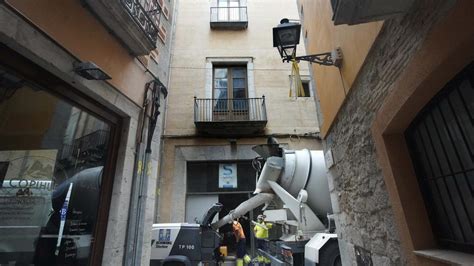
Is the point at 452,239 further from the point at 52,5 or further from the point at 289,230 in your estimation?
the point at 289,230

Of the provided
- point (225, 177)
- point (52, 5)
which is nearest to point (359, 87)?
point (52, 5)

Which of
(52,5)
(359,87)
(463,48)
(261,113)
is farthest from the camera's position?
(261,113)

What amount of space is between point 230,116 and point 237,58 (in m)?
2.58

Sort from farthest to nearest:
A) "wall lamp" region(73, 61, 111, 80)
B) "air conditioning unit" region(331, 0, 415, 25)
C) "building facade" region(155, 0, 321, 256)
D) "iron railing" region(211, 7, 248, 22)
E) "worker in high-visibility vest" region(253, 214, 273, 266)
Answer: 1. "iron railing" region(211, 7, 248, 22)
2. "building facade" region(155, 0, 321, 256)
3. "worker in high-visibility vest" region(253, 214, 273, 266)
4. "wall lamp" region(73, 61, 111, 80)
5. "air conditioning unit" region(331, 0, 415, 25)

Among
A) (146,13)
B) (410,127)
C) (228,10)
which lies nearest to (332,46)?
(410,127)

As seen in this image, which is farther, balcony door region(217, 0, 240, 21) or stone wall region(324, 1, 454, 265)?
balcony door region(217, 0, 240, 21)

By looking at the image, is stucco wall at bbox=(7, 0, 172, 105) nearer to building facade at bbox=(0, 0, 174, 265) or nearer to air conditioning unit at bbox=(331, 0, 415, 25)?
building facade at bbox=(0, 0, 174, 265)

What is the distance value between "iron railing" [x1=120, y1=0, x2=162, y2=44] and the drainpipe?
586 mm

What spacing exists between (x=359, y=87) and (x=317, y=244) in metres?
3.08

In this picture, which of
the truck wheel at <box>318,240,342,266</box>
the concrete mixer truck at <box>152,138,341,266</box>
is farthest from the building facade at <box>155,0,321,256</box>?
the truck wheel at <box>318,240,342,266</box>

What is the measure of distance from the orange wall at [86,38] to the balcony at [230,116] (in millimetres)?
6404

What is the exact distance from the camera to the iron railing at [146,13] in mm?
2939

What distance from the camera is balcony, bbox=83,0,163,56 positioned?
2533 mm

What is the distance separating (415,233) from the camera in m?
1.96
